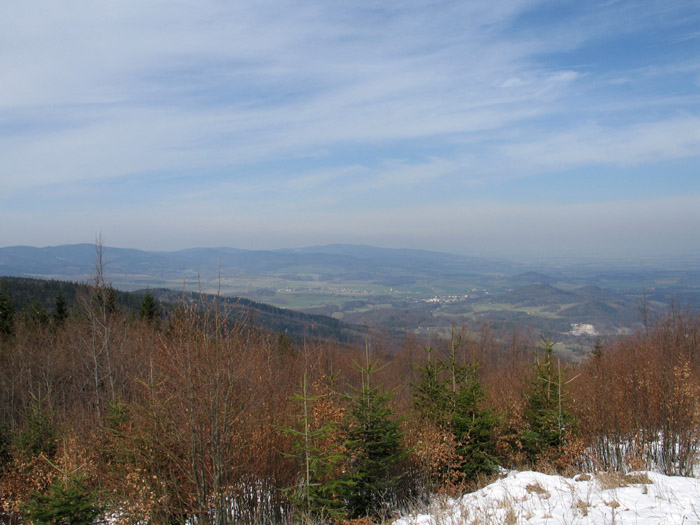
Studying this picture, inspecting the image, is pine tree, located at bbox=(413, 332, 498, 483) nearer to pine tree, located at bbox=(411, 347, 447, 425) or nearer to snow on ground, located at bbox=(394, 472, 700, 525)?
pine tree, located at bbox=(411, 347, 447, 425)

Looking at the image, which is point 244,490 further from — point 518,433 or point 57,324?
point 57,324

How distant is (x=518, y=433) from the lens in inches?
632

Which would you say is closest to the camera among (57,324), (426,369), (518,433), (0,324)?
(518,433)

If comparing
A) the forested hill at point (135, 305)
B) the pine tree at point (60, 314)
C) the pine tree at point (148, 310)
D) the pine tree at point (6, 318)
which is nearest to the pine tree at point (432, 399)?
the pine tree at point (148, 310)

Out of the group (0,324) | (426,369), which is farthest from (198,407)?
(0,324)

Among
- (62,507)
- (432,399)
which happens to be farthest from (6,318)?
(432,399)

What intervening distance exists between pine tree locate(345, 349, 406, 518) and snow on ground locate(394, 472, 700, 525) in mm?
1709

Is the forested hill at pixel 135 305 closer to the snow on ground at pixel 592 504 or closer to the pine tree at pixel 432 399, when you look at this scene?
the pine tree at pixel 432 399

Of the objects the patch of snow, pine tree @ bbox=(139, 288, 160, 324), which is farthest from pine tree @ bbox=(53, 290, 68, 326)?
the patch of snow

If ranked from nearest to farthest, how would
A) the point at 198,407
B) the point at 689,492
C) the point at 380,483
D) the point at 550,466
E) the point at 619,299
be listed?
the point at 689,492
the point at 198,407
the point at 380,483
the point at 550,466
the point at 619,299

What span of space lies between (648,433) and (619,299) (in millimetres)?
171121

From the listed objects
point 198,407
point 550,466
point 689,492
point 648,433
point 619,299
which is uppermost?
point 198,407

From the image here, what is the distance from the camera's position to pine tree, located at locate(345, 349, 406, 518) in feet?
37.7

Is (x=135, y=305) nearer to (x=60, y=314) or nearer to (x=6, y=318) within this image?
(x=60, y=314)
